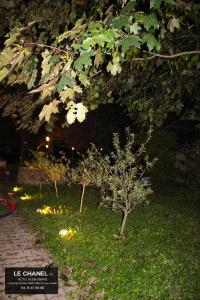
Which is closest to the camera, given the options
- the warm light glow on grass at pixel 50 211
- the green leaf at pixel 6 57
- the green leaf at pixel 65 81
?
the green leaf at pixel 65 81

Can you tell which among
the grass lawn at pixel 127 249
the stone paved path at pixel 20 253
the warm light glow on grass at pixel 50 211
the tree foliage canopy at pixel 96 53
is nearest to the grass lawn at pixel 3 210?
the grass lawn at pixel 127 249

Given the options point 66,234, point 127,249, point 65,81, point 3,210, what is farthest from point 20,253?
point 65,81

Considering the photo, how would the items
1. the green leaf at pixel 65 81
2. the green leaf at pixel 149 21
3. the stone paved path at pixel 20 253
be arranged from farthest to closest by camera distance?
1. the stone paved path at pixel 20 253
2. the green leaf at pixel 149 21
3. the green leaf at pixel 65 81

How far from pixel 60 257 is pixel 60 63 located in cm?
550

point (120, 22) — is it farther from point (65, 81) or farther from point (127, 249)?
point (127, 249)

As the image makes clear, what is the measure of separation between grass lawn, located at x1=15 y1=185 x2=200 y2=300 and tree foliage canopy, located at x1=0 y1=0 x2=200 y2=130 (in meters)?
3.11

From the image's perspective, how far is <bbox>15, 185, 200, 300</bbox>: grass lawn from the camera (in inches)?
250

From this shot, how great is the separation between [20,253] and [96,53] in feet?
20.0

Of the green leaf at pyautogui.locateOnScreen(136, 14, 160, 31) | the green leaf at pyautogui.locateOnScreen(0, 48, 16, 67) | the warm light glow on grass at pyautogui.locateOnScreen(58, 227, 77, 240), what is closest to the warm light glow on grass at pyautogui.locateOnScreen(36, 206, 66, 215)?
the warm light glow on grass at pyautogui.locateOnScreen(58, 227, 77, 240)

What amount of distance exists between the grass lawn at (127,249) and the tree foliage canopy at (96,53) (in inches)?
122

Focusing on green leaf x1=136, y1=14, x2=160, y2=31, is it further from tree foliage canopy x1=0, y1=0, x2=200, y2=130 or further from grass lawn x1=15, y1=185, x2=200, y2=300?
grass lawn x1=15, y1=185, x2=200, y2=300

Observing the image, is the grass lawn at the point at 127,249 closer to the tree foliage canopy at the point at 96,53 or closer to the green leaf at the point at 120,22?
the tree foliage canopy at the point at 96,53

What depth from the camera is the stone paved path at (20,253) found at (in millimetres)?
6288

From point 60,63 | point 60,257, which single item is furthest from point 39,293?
point 60,63
